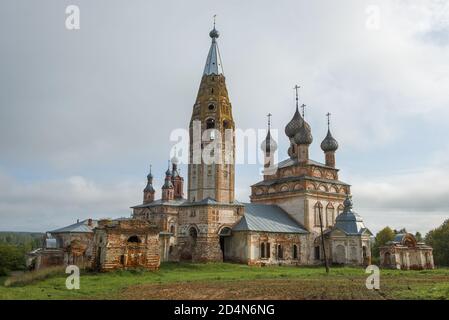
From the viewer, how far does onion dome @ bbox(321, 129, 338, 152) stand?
4906 centimetres

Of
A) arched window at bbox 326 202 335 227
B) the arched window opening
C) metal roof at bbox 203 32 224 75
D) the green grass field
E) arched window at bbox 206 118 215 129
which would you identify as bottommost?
the green grass field

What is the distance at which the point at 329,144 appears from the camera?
4916 centimetres

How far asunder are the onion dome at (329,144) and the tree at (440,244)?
16900 mm

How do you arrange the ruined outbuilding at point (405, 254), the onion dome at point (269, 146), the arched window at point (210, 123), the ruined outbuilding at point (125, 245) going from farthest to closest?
the onion dome at point (269, 146) → the ruined outbuilding at point (405, 254) → the arched window at point (210, 123) → the ruined outbuilding at point (125, 245)

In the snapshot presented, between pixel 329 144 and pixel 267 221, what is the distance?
46.2 ft

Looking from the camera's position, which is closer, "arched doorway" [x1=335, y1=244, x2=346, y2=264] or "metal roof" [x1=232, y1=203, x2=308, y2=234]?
"metal roof" [x1=232, y1=203, x2=308, y2=234]

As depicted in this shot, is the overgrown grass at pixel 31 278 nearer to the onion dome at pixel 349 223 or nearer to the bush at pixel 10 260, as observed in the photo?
the bush at pixel 10 260

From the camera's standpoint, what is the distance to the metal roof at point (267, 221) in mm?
37938

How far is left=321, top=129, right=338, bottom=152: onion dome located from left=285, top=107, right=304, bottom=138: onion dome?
11.4 ft

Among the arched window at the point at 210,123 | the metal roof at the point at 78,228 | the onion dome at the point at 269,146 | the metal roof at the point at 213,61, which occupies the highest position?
the metal roof at the point at 213,61

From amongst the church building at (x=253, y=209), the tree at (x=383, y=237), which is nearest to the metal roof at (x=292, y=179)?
the church building at (x=253, y=209)

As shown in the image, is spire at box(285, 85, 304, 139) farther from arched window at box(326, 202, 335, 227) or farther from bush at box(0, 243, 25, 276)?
bush at box(0, 243, 25, 276)

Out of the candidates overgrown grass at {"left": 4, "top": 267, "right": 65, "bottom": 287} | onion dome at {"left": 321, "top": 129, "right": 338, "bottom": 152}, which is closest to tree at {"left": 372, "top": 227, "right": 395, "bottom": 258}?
onion dome at {"left": 321, "top": 129, "right": 338, "bottom": 152}
